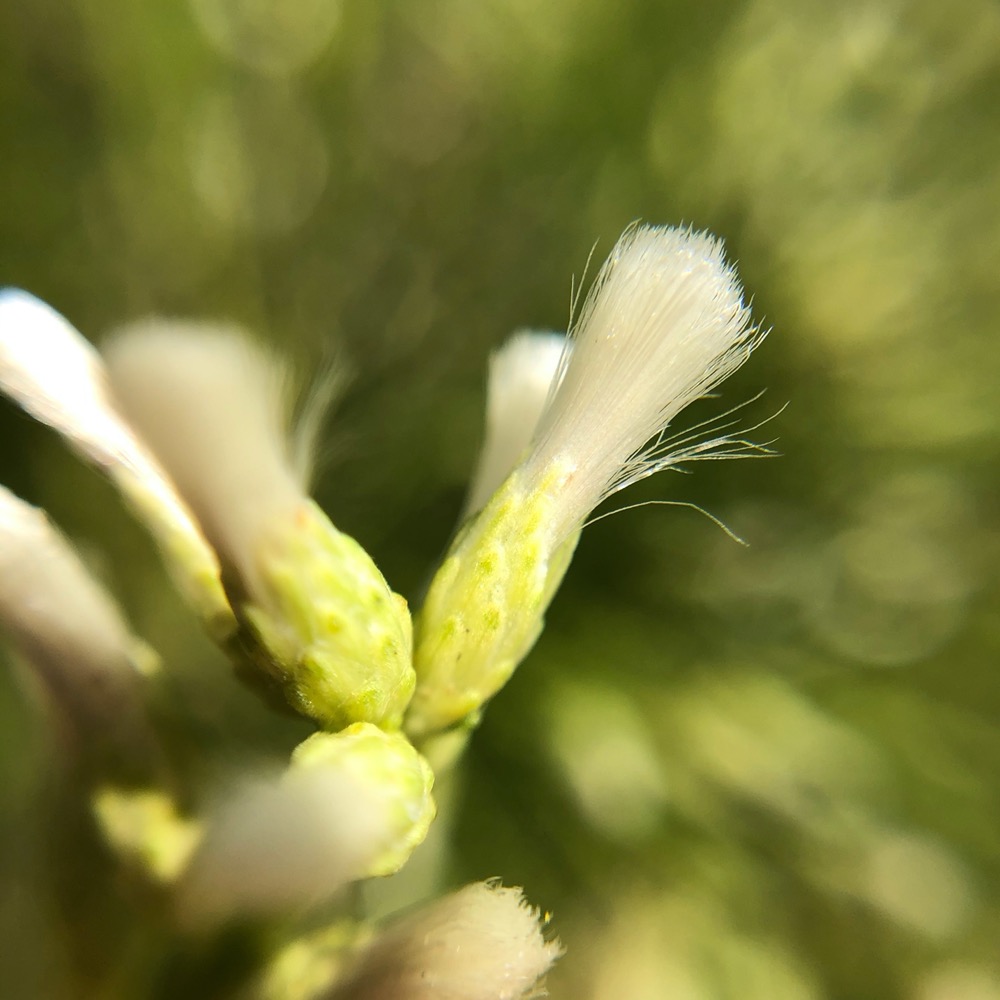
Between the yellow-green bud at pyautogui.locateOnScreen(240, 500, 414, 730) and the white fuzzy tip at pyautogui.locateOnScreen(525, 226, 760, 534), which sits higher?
the white fuzzy tip at pyautogui.locateOnScreen(525, 226, 760, 534)

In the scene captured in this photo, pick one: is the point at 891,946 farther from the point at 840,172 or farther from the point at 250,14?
the point at 250,14

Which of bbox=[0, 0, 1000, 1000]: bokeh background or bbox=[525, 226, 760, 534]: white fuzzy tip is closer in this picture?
bbox=[525, 226, 760, 534]: white fuzzy tip

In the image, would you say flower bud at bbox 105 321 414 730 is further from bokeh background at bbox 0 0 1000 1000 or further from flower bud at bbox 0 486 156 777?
bokeh background at bbox 0 0 1000 1000

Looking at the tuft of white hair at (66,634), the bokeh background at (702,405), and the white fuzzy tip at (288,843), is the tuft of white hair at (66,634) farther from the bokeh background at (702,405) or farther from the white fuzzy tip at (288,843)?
the bokeh background at (702,405)

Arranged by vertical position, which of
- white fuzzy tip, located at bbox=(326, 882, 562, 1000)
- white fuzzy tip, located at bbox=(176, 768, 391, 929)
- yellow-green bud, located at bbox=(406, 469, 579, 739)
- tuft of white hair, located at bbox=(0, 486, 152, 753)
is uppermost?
tuft of white hair, located at bbox=(0, 486, 152, 753)

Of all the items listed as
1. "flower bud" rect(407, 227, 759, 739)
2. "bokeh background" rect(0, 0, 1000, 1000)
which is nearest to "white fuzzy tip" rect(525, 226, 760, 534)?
"flower bud" rect(407, 227, 759, 739)

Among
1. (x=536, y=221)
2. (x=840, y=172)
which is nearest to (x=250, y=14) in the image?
(x=536, y=221)

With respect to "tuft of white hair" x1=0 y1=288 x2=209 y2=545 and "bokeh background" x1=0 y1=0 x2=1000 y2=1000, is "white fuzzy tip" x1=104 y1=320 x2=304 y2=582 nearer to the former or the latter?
"tuft of white hair" x1=0 y1=288 x2=209 y2=545
